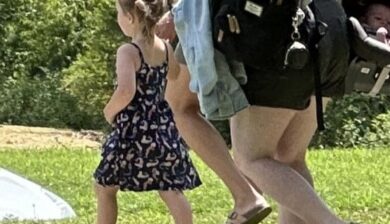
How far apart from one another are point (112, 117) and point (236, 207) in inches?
27.3

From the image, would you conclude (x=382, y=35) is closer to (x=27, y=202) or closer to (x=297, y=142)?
(x=297, y=142)

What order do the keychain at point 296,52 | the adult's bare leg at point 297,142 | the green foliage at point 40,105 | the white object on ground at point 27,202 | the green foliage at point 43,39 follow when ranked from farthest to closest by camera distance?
the green foliage at point 43,39
the green foliage at point 40,105
the white object on ground at point 27,202
the adult's bare leg at point 297,142
the keychain at point 296,52

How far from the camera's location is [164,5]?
18.0ft

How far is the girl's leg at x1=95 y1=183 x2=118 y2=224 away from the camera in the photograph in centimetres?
545

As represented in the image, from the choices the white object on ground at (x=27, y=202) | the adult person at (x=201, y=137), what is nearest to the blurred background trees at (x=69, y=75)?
the white object on ground at (x=27, y=202)

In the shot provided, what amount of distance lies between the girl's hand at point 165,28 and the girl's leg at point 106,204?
74 centimetres

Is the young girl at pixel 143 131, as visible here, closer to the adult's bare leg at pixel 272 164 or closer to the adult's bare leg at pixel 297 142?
the adult's bare leg at pixel 297 142

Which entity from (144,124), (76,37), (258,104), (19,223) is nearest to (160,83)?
(144,124)

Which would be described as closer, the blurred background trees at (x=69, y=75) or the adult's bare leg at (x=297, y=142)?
the adult's bare leg at (x=297, y=142)

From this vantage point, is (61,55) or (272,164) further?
(61,55)

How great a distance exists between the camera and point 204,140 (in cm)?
546

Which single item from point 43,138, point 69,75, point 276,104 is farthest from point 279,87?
point 69,75

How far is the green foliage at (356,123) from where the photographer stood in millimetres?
14883

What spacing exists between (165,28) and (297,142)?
3.22 feet
